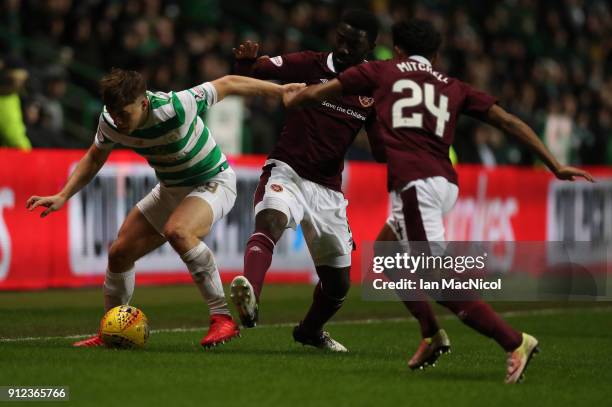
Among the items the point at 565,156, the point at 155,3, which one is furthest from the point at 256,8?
the point at 565,156

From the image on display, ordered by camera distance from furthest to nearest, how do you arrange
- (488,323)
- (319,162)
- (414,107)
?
(319,162) → (414,107) → (488,323)

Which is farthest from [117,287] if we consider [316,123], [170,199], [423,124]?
[423,124]

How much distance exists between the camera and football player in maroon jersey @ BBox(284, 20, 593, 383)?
24.1ft

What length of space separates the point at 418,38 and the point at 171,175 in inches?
87.0

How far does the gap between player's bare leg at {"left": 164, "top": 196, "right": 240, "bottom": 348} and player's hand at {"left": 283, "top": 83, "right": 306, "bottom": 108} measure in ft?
3.50

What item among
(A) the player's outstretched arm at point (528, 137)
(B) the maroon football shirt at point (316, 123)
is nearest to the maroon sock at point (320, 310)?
(B) the maroon football shirt at point (316, 123)

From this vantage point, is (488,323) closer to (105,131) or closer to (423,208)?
(423,208)

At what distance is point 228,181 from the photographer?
884 centimetres

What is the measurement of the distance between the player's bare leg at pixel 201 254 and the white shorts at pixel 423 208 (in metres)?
1.58

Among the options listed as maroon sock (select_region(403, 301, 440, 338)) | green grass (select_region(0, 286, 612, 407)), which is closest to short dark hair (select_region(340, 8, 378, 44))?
maroon sock (select_region(403, 301, 440, 338))

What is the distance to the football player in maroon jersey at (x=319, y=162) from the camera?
8773mm

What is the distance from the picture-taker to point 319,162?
8.98 m

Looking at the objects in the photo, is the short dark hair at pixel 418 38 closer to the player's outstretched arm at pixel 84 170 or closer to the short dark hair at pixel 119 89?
the short dark hair at pixel 119 89

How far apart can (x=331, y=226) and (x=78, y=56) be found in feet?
32.9
